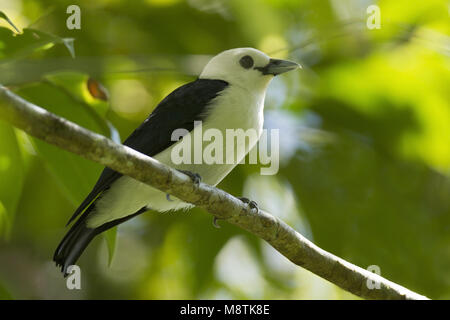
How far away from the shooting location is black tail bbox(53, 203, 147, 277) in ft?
12.6

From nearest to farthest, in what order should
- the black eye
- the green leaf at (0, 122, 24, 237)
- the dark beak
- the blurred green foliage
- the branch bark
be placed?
the branch bark, the green leaf at (0, 122, 24, 237), the dark beak, the black eye, the blurred green foliage

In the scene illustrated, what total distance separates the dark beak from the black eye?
69mm

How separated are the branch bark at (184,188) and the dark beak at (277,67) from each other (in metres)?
1.50

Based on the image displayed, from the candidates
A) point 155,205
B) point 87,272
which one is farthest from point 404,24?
point 87,272

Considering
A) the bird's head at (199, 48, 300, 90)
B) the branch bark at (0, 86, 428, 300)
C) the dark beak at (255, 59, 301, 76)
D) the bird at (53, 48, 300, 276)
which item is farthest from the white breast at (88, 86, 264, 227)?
the branch bark at (0, 86, 428, 300)

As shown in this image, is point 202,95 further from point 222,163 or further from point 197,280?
point 197,280

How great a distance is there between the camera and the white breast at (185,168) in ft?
12.5

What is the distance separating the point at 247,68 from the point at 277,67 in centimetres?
23

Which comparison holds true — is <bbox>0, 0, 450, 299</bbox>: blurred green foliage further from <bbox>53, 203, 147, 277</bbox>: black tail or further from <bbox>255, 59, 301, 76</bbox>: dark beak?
<bbox>53, 203, 147, 277</bbox>: black tail

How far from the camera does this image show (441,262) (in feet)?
18.2

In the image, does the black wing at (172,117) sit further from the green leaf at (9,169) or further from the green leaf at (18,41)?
the green leaf at (18,41)

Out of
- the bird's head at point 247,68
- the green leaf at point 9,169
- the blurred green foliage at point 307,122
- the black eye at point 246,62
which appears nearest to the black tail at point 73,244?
the green leaf at point 9,169
